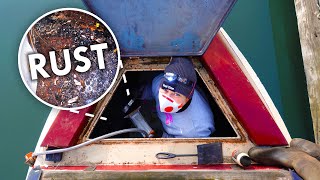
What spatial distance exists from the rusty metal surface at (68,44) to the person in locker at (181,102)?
325 mm

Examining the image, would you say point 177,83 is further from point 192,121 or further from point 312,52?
point 312,52

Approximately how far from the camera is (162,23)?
209 centimetres

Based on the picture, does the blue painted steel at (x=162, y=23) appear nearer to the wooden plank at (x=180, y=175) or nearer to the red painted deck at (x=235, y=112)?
the red painted deck at (x=235, y=112)

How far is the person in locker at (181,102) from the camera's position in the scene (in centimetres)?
211

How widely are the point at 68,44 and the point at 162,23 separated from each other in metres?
0.50

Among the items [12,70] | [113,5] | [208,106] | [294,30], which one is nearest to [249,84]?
[208,106]

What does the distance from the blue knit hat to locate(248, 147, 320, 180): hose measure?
474 mm

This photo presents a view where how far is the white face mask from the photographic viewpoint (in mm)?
2133

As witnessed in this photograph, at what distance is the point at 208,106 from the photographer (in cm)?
251

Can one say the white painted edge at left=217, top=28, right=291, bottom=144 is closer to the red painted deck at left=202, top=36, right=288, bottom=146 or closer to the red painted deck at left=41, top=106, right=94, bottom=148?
the red painted deck at left=202, top=36, right=288, bottom=146

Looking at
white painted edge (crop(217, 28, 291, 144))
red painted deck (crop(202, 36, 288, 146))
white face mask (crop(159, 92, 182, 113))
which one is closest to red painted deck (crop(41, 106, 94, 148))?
white face mask (crop(159, 92, 182, 113))

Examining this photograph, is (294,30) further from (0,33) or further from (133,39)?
(0,33)

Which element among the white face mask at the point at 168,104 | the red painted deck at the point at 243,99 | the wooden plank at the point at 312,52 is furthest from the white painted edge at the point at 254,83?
the wooden plank at the point at 312,52

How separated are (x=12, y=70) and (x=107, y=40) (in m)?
2.44
